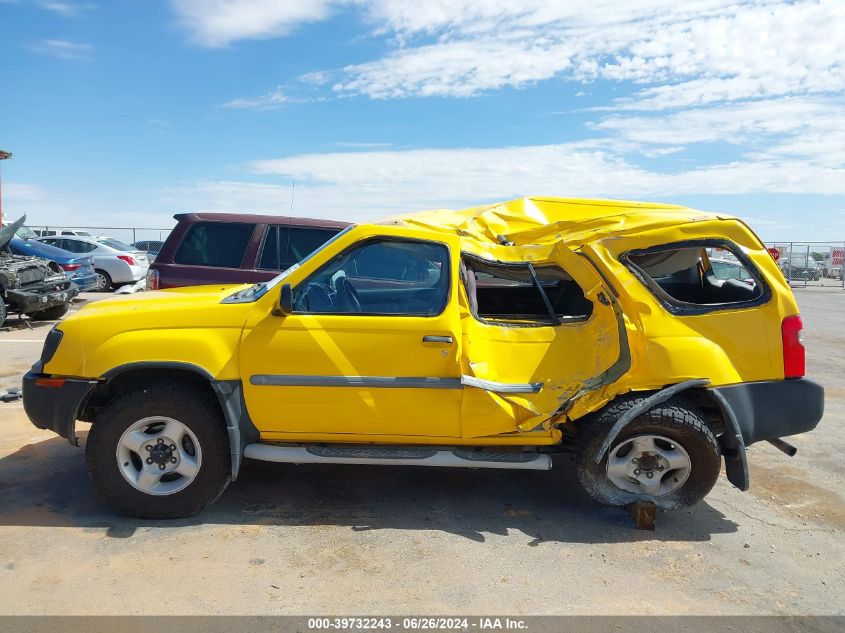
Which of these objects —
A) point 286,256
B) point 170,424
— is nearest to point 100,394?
point 170,424

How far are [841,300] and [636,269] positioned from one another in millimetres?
21998

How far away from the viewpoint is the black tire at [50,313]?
1288 centimetres

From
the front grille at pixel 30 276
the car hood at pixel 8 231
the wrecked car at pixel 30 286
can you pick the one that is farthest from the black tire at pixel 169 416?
the car hood at pixel 8 231

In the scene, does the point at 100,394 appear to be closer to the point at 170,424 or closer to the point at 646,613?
the point at 170,424

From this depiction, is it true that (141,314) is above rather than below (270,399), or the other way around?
above

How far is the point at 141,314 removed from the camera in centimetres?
417

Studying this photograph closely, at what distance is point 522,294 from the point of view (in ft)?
18.4

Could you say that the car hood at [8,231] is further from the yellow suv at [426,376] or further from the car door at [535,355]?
the car door at [535,355]

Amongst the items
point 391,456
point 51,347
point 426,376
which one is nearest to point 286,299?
point 426,376

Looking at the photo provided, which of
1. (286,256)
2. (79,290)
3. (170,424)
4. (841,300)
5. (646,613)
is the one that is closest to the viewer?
(646,613)

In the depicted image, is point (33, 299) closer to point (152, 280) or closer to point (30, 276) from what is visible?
point (30, 276)

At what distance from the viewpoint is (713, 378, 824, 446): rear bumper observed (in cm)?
422

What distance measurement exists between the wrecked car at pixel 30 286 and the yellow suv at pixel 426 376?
8350 mm

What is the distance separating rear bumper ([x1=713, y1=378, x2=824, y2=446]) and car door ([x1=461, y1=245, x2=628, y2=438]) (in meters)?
0.77
